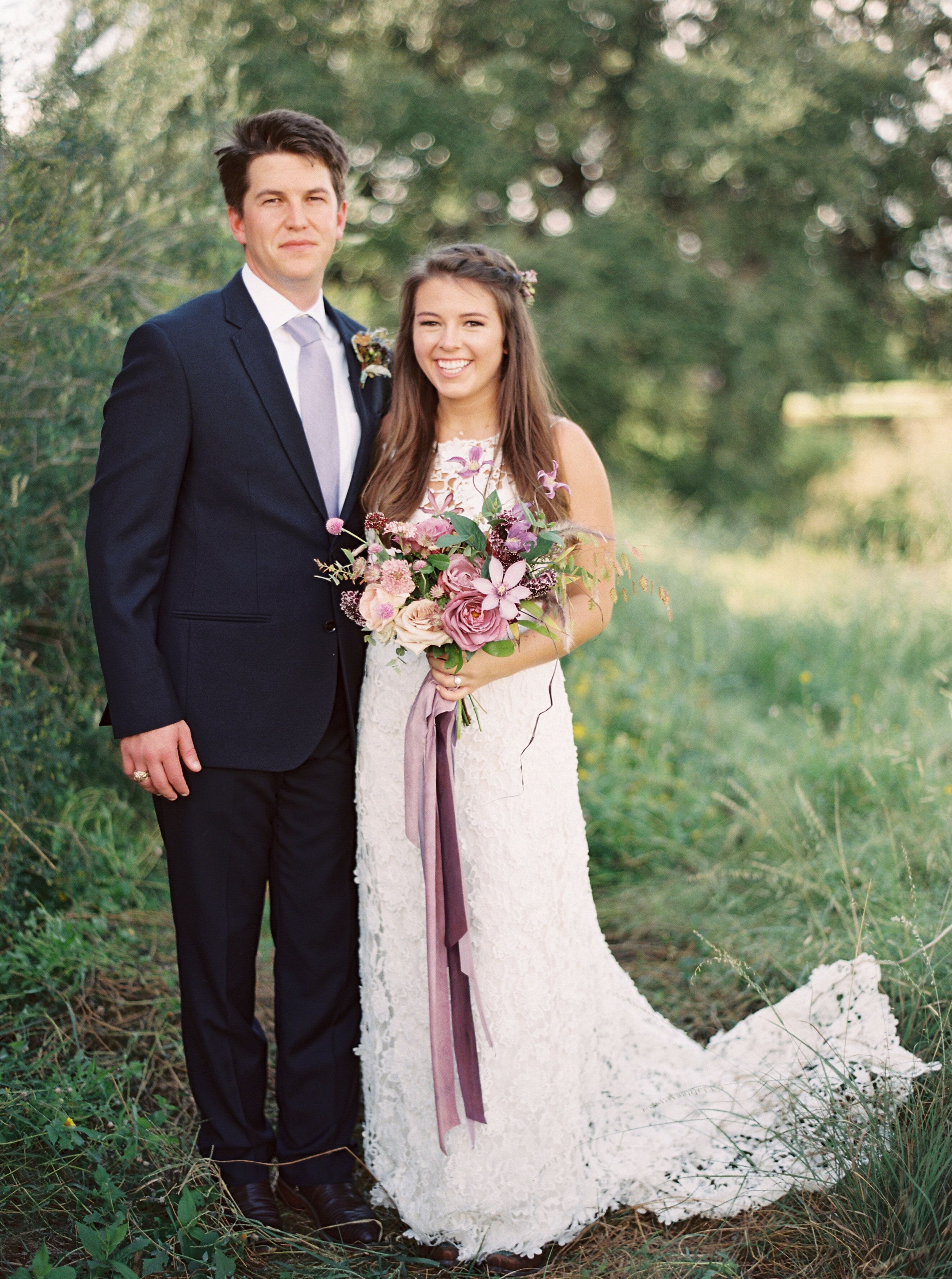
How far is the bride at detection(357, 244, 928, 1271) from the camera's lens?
252cm

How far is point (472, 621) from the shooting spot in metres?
2.12

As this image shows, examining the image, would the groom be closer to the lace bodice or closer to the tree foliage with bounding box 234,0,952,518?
the lace bodice

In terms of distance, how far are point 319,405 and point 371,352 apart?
0.26 m

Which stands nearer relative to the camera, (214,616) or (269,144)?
(214,616)

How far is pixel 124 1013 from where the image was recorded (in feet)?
10.9

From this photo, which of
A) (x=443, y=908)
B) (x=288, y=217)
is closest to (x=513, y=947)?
(x=443, y=908)

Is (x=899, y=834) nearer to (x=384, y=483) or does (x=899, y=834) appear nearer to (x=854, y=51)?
(x=384, y=483)

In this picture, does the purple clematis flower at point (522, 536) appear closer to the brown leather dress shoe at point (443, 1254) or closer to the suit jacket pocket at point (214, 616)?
the suit jacket pocket at point (214, 616)

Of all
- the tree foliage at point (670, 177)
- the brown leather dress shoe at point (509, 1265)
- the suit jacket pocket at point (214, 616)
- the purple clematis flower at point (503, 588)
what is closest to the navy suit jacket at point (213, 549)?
the suit jacket pocket at point (214, 616)

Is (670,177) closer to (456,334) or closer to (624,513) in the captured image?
(624,513)

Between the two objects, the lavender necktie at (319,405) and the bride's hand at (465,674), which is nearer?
the bride's hand at (465,674)

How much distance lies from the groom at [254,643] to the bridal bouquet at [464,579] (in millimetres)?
369

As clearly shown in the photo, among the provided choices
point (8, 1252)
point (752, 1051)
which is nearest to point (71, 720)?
point (8, 1252)

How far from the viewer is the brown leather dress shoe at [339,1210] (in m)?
2.60
